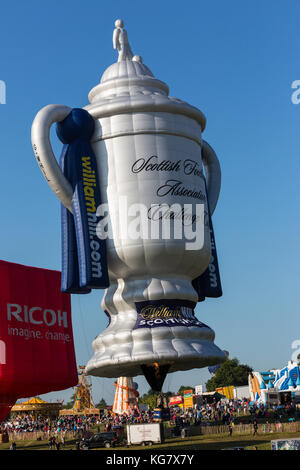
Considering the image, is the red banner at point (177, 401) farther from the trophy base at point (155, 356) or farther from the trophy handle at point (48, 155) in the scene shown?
the trophy handle at point (48, 155)

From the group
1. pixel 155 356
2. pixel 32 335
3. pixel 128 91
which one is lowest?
pixel 155 356

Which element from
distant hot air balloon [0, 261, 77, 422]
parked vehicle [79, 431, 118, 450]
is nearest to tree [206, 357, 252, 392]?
distant hot air balloon [0, 261, 77, 422]

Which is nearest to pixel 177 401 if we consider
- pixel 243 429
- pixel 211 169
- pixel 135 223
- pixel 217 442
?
pixel 243 429

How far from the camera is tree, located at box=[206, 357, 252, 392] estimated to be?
3878 inches

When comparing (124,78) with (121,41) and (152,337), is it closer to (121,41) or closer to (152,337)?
(121,41)

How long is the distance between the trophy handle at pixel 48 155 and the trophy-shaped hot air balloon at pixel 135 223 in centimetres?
4

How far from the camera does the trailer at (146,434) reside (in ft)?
89.2

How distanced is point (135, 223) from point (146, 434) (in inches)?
339

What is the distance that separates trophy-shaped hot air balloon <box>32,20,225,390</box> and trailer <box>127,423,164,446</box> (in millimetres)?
2451

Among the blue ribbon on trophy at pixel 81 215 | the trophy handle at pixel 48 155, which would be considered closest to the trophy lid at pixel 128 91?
the blue ribbon on trophy at pixel 81 215

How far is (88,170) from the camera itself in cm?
2998

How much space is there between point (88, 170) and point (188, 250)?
558cm

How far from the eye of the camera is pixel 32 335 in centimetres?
3161

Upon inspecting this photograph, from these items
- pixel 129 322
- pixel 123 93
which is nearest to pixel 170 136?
pixel 123 93
